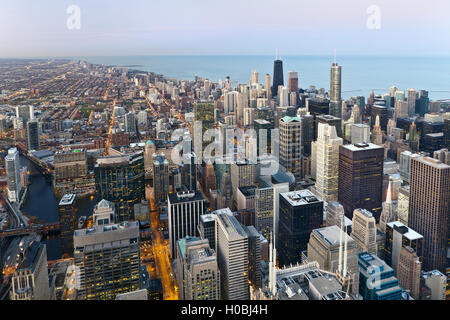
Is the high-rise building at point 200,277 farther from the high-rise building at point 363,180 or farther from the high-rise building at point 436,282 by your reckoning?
the high-rise building at point 363,180

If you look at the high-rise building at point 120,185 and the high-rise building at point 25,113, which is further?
the high-rise building at point 120,185

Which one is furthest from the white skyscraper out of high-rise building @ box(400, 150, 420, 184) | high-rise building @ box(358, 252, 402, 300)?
high-rise building @ box(358, 252, 402, 300)

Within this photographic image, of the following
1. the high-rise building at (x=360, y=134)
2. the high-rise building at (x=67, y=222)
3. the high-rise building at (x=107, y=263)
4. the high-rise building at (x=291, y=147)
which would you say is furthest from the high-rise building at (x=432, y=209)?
the high-rise building at (x=67, y=222)

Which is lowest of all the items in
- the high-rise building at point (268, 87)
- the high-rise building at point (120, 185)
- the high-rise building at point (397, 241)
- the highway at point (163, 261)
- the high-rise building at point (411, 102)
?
the highway at point (163, 261)

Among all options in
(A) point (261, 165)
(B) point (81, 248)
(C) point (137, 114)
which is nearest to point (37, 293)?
(B) point (81, 248)

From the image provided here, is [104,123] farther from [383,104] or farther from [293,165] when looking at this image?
[383,104]
